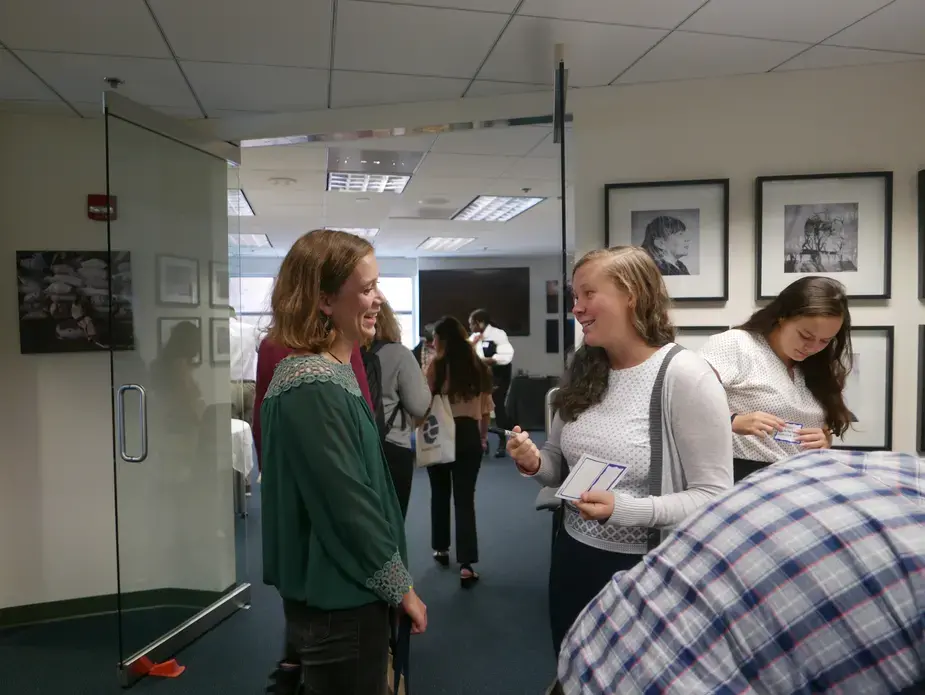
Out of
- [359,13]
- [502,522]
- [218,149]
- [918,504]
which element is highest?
[359,13]

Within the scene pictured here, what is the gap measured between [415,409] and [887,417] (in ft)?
6.67

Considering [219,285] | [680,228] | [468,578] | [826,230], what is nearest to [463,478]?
[468,578]

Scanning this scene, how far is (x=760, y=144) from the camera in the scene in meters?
2.54

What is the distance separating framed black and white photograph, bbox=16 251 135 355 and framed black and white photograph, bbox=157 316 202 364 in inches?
21.5

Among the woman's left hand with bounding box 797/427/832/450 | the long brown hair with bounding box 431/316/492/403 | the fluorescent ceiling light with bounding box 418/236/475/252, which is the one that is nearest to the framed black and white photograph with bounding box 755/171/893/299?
the woman's left hand with bounding box 797/427/832/450

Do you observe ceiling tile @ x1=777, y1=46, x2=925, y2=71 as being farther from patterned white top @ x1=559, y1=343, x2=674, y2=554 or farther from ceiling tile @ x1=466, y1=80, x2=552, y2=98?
patterned white top @ x1=559, y1=343, x2=674, y2=554

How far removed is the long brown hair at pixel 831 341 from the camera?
5.97ft

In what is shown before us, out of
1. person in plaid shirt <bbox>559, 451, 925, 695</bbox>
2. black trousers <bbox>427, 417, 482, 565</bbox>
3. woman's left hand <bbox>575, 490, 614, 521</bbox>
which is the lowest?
black trousers <bbox>427, 417, 482, 565</bbox>

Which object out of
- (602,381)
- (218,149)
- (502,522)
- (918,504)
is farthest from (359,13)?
(502,522)

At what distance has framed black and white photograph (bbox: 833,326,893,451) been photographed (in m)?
2.47

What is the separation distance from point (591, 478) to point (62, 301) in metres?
2.94

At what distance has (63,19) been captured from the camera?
2035 millimetres

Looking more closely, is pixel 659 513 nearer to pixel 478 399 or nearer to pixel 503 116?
pixel 503 116

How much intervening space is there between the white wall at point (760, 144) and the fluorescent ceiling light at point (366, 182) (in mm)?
2099
